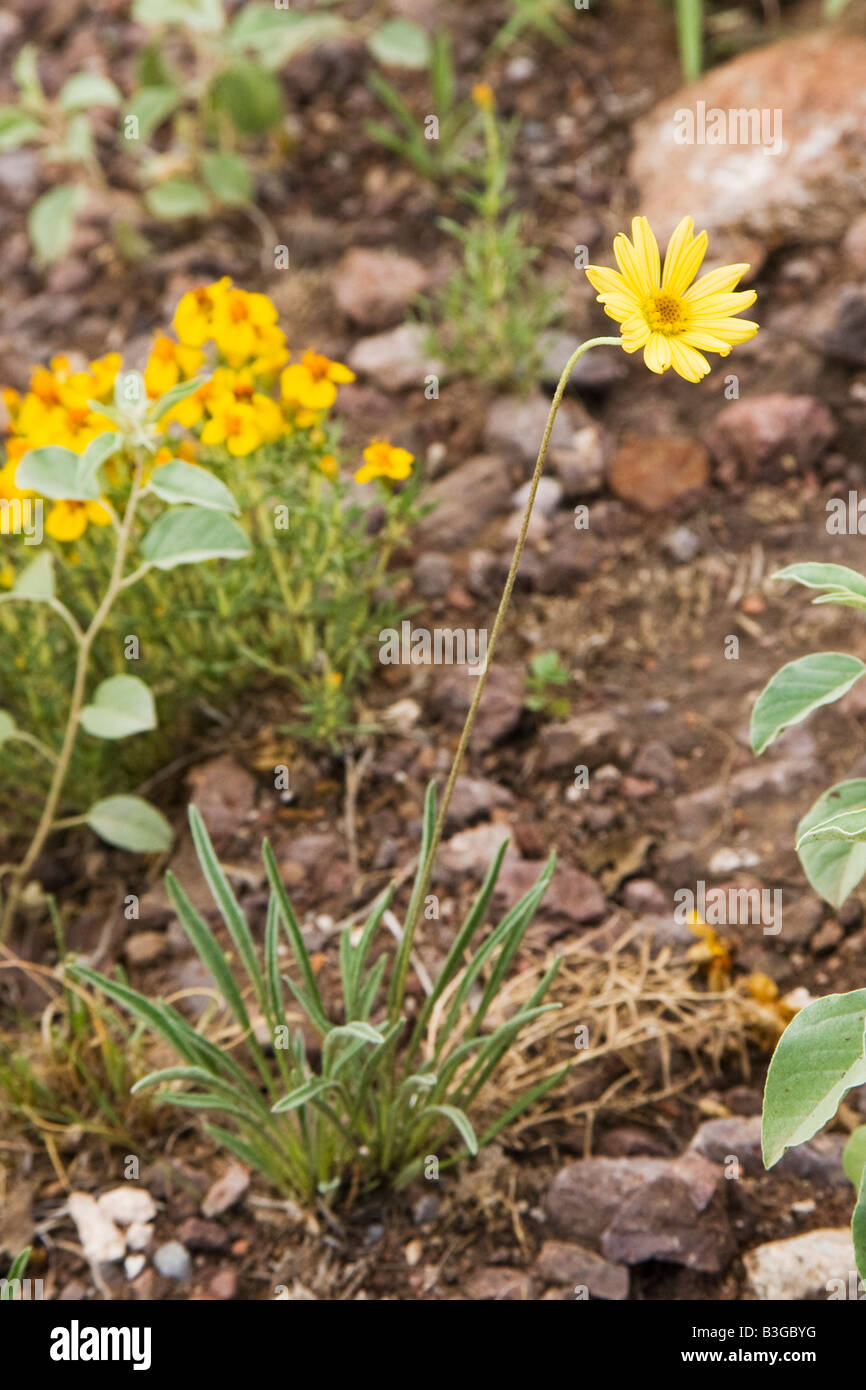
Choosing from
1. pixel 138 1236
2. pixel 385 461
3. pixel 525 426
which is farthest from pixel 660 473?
pixel 138 1236

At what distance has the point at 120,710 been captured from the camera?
1911 millimetres

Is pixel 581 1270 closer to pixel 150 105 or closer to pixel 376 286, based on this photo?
pixel 376 286

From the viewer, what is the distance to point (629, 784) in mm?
2223

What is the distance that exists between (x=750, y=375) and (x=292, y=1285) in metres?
1.90

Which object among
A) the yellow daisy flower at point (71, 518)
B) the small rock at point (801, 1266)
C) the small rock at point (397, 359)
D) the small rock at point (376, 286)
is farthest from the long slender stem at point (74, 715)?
the small rock at point (801, 1266)

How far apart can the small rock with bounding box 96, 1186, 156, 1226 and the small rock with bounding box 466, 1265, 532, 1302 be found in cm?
46

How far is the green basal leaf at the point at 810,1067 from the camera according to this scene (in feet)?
4.26

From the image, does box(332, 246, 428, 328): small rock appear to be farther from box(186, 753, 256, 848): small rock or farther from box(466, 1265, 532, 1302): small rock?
box(466, 1265, 532, 1302): small rock

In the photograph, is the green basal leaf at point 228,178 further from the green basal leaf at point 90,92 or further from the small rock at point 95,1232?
the small rock at point 95,1232

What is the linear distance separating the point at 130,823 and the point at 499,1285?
84cm

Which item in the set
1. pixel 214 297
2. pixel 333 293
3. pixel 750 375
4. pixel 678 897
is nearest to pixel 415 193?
pixel 333 293

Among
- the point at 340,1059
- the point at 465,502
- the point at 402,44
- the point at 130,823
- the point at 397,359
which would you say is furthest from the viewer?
the point at 402,44

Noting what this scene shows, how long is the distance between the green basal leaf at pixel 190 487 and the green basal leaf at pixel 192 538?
0.03 metres
